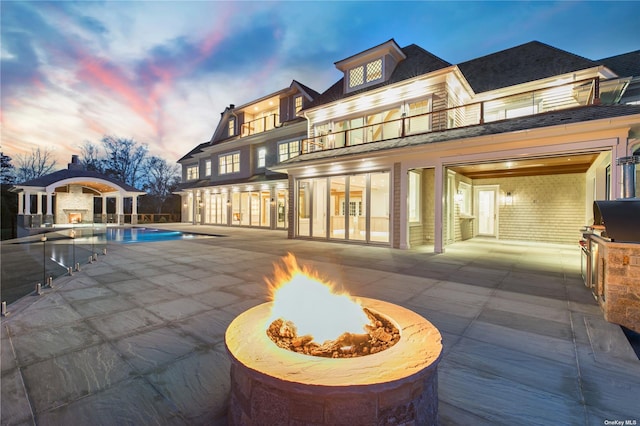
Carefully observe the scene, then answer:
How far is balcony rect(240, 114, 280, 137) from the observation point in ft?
65.2

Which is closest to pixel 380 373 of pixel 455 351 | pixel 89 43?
pixel 455 351

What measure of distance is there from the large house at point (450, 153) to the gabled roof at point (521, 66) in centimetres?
5

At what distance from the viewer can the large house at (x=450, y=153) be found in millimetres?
8852

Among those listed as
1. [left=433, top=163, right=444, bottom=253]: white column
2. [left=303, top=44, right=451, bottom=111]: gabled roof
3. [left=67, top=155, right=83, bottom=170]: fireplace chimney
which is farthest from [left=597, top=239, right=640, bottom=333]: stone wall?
[left=67, top=155, right=83, bottom=170]: fireplace chimney

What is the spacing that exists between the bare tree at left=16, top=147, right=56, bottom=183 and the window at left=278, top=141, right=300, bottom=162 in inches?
1521

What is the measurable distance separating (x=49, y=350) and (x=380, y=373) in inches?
131

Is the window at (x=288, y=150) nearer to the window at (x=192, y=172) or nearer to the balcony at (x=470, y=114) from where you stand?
the balcony at (x=470, y=114)

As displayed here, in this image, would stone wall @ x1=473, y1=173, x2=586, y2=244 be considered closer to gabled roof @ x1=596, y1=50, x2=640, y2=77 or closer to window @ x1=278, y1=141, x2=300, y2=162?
gabled roof @ x1=596, y1=50, x2=640, y2=77

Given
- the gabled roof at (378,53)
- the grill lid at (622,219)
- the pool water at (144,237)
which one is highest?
the gabled roof at (378,53)

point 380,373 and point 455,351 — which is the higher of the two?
point 380,373

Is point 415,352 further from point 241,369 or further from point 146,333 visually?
point 146,333

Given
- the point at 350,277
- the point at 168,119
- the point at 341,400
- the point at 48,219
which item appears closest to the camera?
the point at 341,400

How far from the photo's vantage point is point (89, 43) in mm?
11766

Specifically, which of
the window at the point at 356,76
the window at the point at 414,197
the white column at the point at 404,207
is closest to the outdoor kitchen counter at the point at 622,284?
the white column at the point at 404,207
